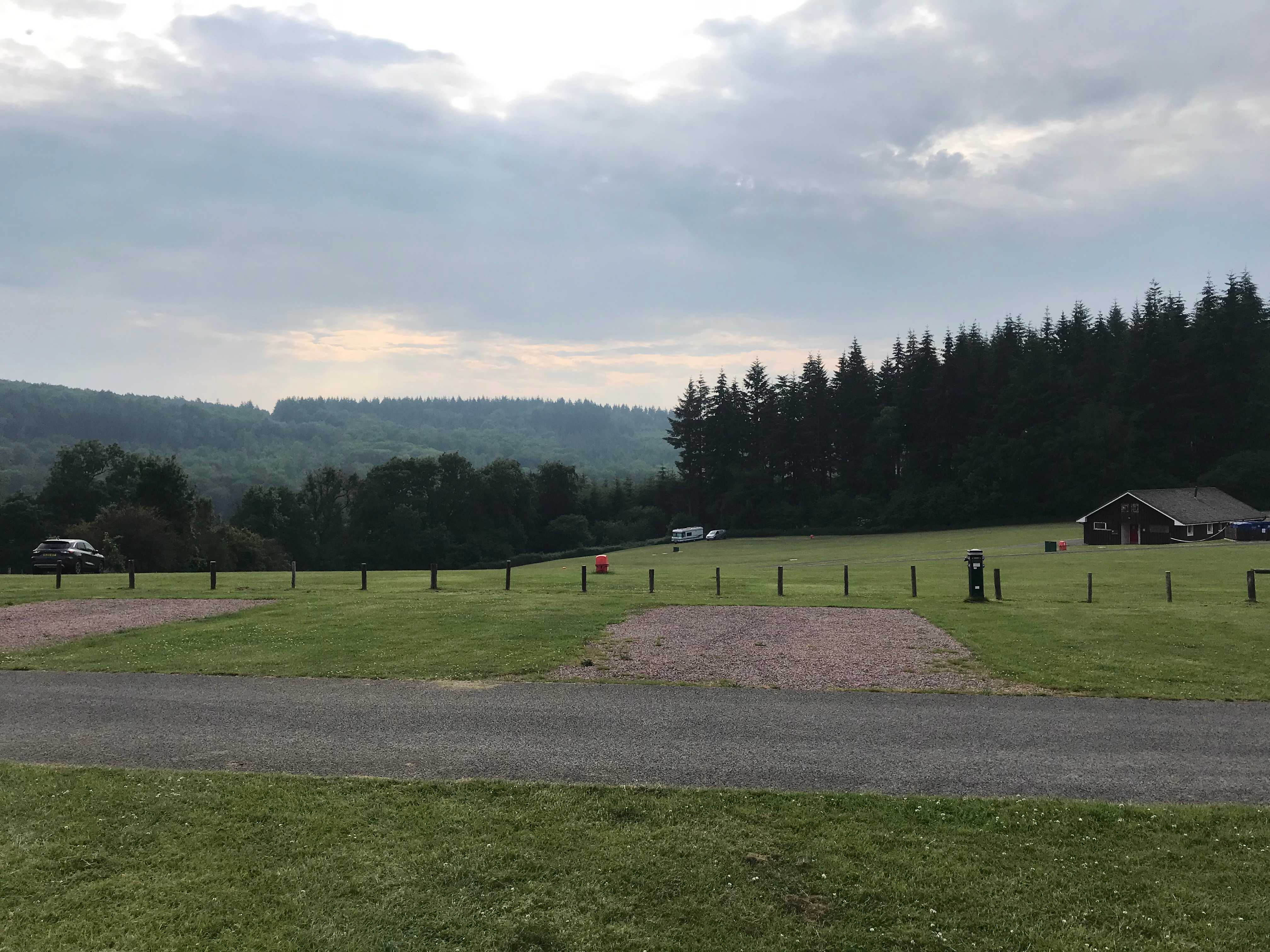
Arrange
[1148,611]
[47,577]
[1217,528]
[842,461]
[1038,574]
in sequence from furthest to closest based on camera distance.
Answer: [842,461], [1217,528], [1038,574], [47,577], [1148,611]

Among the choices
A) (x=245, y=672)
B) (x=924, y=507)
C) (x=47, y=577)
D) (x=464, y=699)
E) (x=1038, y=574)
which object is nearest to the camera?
(x=464, y=699)

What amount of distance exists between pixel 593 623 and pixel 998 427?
91.7m

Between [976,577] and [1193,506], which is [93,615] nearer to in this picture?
[976,577]

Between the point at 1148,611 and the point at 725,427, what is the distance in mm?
94211

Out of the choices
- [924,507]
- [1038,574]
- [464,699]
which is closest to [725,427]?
[924,507]

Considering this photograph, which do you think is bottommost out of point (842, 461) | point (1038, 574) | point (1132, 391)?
point (1038, 574)

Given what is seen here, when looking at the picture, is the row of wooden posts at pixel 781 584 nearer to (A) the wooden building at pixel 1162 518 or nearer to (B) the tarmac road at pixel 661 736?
(B) the tarmac road at pixel 661 736

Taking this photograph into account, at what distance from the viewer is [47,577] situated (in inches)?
1371

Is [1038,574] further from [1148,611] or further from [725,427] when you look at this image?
[725,427]

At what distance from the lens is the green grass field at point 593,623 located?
1438 centimetres

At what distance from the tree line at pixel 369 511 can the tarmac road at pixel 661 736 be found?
64.6 meters

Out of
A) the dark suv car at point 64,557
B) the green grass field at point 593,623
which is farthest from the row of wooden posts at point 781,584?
the dark suv car at point 64,557

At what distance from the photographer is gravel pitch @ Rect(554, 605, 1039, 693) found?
13664 mm

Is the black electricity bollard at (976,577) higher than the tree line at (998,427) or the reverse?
the reverse
